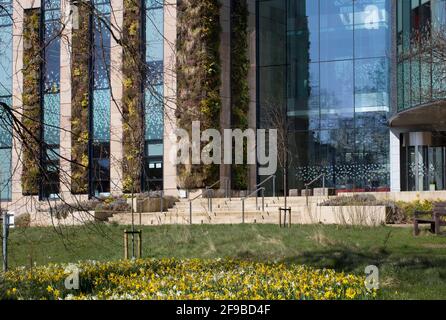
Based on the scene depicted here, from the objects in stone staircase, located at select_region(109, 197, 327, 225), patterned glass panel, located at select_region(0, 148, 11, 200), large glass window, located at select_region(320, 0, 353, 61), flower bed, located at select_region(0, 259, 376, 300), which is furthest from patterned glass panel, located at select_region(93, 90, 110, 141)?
flower bed, located at select_region(0, 259, 376, 300)

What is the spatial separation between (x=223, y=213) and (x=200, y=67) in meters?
9.47

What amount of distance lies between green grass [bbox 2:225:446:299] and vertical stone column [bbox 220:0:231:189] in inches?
485

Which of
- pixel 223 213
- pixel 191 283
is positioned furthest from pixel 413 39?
pixel 191 283

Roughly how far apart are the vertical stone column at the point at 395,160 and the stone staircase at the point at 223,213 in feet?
24.7

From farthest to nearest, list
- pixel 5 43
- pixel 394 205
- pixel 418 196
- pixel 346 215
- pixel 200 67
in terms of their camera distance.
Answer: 1. pixel 200 67
2. pixel 418 196
3. pixel 394 205
4. pixel 346 215
5. pixel 5 43

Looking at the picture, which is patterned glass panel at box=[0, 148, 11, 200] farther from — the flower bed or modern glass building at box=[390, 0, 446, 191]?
modern glass building at box=[390, 0, 446, 191]

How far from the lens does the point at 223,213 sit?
25.6 meters

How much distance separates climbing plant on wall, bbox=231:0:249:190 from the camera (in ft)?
111

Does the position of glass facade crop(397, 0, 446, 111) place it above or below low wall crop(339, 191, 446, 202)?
Result: above

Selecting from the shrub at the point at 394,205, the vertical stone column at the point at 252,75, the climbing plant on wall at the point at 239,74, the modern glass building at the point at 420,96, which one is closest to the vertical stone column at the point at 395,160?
the modern glass building at the point at 420,96

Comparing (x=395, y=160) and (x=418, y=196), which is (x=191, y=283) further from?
(x=395, y=160)

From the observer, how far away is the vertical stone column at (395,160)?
1321 inches
